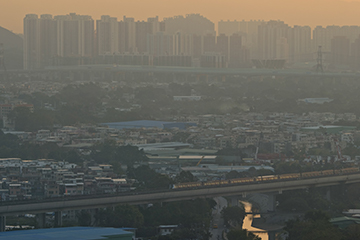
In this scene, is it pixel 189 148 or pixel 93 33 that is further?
pixel 93 33

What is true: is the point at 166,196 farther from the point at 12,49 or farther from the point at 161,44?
the point at 12,49

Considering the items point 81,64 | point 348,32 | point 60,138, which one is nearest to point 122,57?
point 81,64

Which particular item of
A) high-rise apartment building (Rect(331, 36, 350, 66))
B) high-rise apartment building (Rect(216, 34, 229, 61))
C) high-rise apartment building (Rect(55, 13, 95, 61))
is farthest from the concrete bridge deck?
high-rise apartment building (Rect(55, 13, 95, 61))

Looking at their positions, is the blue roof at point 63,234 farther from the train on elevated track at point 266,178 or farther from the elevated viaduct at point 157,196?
the train on elevated track at point 266,178

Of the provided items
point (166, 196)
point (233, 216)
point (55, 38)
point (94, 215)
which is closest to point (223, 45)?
point (55, 38)

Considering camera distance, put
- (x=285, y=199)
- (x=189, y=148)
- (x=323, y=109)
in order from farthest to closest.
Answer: (x=323, y=109)
(x=189, y=148)
(x=285, y=199)

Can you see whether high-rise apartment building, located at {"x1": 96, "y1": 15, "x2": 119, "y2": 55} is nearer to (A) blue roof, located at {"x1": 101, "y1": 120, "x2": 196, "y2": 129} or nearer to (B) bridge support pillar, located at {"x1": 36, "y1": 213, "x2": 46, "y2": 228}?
(A) blue roof, located at {"x1": 101, "y1": 120, "x2": 196, "y2": 129}

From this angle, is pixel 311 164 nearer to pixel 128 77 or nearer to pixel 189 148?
pixel 189 148
